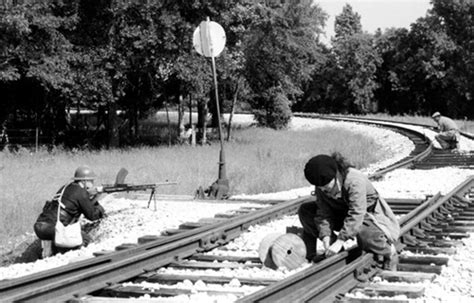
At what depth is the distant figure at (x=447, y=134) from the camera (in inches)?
927

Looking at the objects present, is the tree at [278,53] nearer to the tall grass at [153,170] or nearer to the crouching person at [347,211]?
the tall grass at [153,170]

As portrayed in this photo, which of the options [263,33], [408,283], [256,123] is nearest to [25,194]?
[408,283]

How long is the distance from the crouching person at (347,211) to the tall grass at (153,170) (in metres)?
6.68

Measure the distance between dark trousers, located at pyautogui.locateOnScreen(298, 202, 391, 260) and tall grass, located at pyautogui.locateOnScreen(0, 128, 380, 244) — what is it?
20.6 ft

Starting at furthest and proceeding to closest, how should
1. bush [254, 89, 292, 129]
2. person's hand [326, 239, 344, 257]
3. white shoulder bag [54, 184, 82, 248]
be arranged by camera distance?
1. bush [254, 89, 292, 129]
2. white shoulder bag [54, 184, 82, 248]
3. person's hand [326, 239, 344, 257]

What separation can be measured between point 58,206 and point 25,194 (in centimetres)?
526

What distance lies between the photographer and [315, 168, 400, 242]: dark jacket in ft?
23.6

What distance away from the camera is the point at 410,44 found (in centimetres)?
8162

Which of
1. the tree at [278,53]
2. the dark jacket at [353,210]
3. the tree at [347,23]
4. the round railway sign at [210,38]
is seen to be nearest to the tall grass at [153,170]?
the round railway sign at [210,38]

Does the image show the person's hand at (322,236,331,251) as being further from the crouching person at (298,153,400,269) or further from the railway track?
the railway track

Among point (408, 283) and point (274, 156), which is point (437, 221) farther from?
point (274, 156)

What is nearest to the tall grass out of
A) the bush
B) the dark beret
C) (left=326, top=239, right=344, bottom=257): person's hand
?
(left=326, top=239, right=344, bottom=257): person's hand

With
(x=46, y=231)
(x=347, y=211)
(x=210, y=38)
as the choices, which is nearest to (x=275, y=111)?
(x=210, y=38)

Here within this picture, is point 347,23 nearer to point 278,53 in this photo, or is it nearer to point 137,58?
point 278,53
